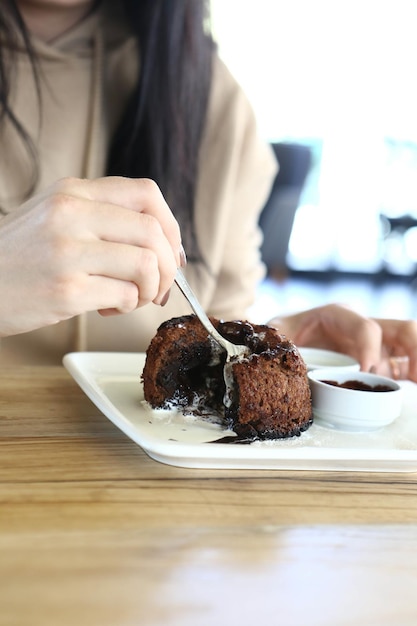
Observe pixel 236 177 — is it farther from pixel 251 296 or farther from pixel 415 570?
pixel 415 570

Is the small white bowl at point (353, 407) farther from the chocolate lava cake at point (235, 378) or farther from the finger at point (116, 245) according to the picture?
the finger at point (116, 245)

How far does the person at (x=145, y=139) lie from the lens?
1.24m

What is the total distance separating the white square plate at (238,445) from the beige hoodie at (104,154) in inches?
16.3

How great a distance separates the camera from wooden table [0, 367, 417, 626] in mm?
418

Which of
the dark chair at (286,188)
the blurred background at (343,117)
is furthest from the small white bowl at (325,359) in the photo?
the blurred background at (343,117)

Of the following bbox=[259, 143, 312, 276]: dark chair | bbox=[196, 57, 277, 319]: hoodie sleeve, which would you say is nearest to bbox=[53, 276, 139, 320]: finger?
bbox=[196, 57, 277, 319]: hoodie sleeve

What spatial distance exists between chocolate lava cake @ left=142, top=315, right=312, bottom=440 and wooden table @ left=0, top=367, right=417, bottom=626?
9 cm

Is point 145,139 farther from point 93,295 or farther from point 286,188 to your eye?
point 286,188

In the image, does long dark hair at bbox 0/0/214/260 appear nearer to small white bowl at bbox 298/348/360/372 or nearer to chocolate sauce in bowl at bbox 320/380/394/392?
small white bowl at bbox 298/348/360/372

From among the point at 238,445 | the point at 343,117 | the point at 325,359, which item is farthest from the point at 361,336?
the point at 343,117

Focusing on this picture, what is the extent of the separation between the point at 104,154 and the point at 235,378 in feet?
2.44

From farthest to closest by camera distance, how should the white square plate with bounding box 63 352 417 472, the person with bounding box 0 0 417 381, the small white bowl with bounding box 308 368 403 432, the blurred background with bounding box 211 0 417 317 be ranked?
the blurred background with bounding box 211 0 417 317 → the person with bounding box 0 0 417 381 → the small white bowl with bounding box 308 368 403 432 → the white square plate with bounding box 63 352 417 472

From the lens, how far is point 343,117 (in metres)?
5.97

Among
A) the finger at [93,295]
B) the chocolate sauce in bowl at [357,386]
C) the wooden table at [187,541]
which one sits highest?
the finger at [93,295]
